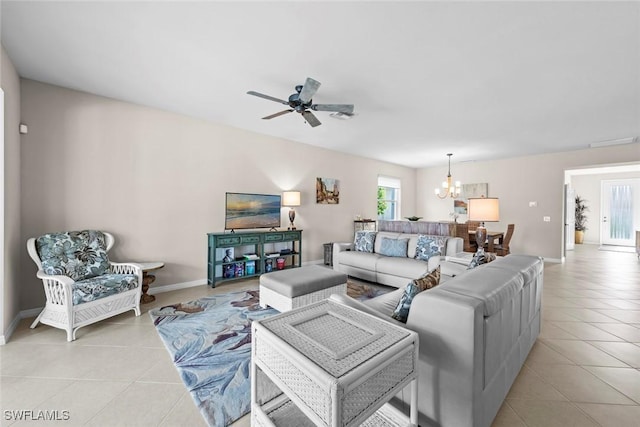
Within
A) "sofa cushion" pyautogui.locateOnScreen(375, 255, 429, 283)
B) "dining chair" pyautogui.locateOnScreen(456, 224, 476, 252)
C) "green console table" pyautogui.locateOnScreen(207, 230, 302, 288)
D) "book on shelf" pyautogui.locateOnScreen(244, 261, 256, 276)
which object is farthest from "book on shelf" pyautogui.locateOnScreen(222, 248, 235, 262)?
"dining chair" pyautogui.locateOnScreen(456, 224, 476, 252)

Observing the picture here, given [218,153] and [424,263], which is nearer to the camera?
[424,263]

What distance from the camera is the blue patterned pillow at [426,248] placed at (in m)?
3.87

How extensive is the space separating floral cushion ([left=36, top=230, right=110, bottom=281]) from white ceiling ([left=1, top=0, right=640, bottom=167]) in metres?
1.75

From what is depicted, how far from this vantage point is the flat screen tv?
4383 mm

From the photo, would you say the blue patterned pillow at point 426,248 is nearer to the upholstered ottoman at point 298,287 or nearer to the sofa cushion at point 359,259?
the sofa cushion at point 359,259

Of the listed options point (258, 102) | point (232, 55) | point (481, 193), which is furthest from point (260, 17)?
point (481, 193)

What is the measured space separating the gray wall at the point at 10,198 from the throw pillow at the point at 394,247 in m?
4.43

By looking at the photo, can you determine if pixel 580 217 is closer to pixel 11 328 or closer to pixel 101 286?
pixel 101 286

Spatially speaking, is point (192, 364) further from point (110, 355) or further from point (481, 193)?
point (481, 193)

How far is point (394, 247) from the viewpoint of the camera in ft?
14.0

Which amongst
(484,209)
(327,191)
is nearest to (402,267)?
(484,209)

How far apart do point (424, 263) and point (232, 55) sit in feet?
11.3

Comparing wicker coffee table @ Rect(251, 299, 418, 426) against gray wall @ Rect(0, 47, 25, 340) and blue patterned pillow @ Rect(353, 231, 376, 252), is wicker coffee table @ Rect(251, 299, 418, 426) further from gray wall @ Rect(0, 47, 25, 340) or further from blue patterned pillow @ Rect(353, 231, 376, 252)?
blue patterned pillow @ Rect(353, 231, 376, 252)

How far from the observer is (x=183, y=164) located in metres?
3.97
